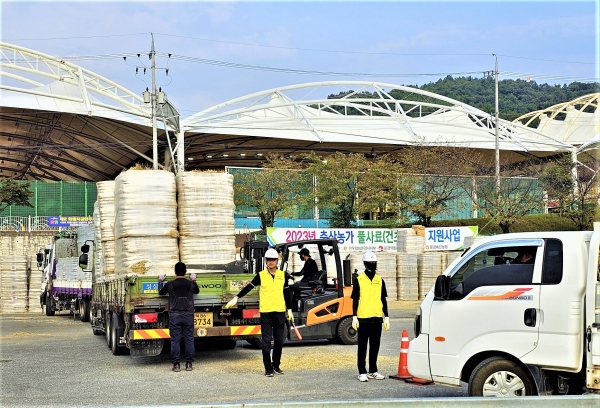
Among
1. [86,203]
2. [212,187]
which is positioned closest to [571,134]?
[86,203]

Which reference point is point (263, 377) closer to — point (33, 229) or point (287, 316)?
point (287, 316)

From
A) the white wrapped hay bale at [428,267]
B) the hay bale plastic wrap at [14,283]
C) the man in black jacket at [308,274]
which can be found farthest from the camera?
the white wrapped hay bale at [428,267]

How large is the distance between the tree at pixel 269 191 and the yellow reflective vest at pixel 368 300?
41.6 m

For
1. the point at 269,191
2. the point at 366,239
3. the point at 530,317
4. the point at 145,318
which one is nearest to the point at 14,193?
the point at 269,191

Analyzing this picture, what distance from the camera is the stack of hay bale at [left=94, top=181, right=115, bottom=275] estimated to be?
1756 cm

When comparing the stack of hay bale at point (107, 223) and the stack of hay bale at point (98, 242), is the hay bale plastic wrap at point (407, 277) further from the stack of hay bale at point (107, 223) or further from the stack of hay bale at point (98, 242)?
the stack of hay bale at point (107, 223)

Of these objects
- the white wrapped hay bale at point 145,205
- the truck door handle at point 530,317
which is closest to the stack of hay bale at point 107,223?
the white wrapped hay bale at point 145,205

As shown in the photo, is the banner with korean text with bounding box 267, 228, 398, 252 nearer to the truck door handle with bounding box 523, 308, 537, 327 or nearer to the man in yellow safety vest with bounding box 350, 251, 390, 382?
the man in yellow safety vest with bounding box 350, 251, 390, 382

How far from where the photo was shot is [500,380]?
874cm

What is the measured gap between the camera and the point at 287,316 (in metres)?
12.7

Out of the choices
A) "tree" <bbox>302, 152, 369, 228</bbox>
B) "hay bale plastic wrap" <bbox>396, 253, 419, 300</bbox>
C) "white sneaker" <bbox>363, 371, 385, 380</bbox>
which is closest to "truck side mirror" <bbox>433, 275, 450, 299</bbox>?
"white sneaker" <bbox>363, 371, 385, 380</bbox>

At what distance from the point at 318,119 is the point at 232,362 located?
51.0m

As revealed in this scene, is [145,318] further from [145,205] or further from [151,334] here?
[145,205]

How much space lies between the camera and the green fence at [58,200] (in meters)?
59.0
